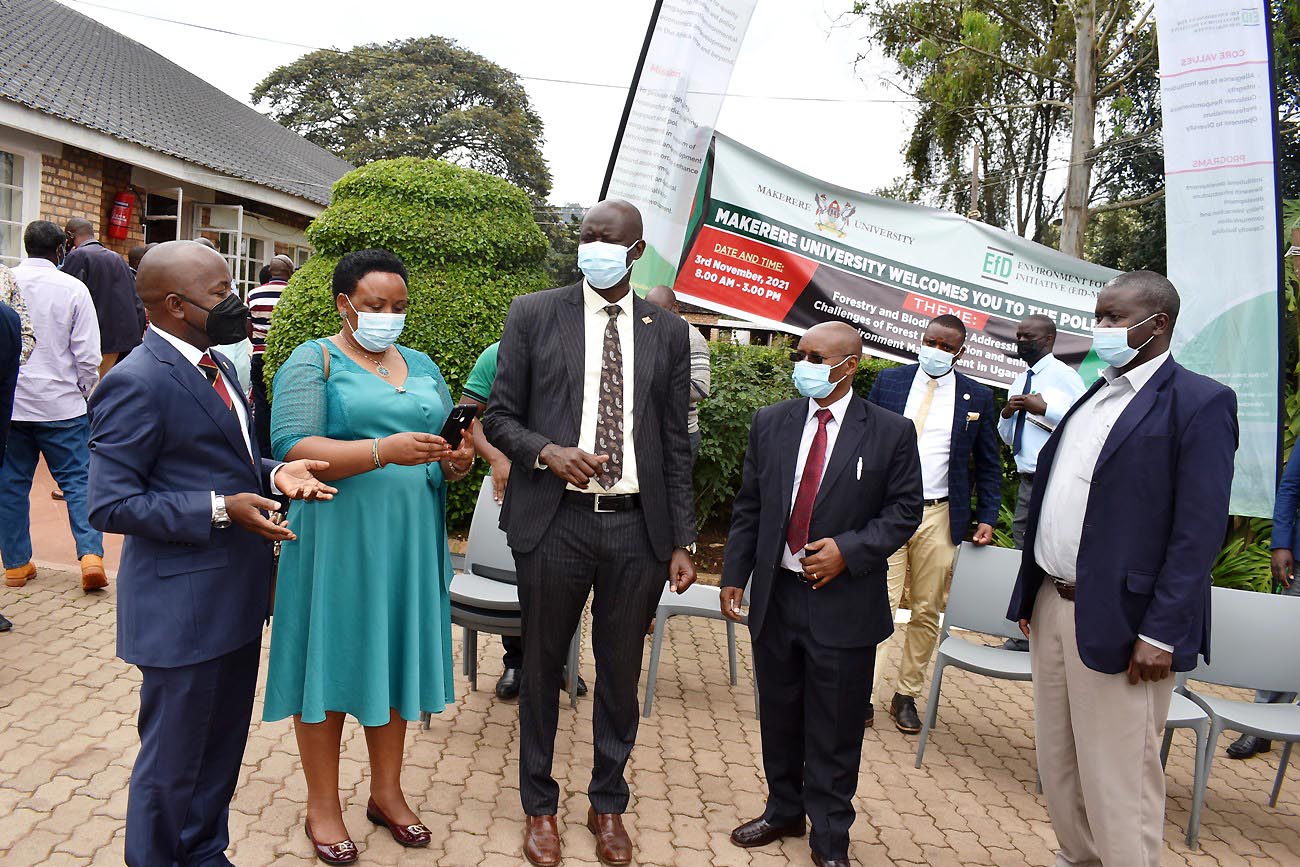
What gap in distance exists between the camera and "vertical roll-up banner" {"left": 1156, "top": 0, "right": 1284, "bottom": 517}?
18.1 ft

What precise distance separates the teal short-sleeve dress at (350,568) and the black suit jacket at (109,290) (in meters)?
6.01

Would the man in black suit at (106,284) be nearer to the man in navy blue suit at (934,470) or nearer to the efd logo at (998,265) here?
the man in navy blue suit at (934,470)

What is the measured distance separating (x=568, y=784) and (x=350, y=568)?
60.0 inches

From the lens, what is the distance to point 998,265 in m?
7.77

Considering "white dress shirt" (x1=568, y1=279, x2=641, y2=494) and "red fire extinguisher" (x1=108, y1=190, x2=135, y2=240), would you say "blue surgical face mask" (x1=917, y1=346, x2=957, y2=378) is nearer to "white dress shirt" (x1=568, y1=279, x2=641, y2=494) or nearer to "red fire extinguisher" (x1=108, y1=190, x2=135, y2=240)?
"white dress shirt" (x1=568, y1=279, x2=641, y2=494)

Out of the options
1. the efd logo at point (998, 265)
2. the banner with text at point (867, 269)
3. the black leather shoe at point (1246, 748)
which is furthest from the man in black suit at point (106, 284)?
the black leather shoe at point (1246, 748)

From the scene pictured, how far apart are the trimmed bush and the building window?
4.89 metres

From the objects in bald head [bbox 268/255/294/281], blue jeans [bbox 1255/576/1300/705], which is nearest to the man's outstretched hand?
blue jeans [bbox 1255/576/1300/705]

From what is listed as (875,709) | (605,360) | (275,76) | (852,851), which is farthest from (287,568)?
(275,76)

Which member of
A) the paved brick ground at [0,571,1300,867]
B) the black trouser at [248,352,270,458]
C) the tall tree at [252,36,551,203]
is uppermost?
the tall tree at [252,36,551,203]

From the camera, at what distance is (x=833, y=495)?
354 centimetres

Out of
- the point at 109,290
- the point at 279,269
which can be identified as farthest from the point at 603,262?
the point at 109,290

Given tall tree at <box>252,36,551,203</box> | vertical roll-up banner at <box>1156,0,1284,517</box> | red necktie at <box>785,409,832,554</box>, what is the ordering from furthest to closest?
1. tall tree at <box>252,36,551,203</box>
2. vertical roll-up banner at <box>1156,0,1284,517</box>
3. red necktie at <box>785,409,832,554</box>

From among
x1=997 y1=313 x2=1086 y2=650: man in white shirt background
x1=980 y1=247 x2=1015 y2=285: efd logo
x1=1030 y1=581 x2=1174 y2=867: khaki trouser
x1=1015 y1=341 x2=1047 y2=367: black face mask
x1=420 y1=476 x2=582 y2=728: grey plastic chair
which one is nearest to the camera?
x1=1030 y1=581 x2=1174 y2=867: khaki trouser
